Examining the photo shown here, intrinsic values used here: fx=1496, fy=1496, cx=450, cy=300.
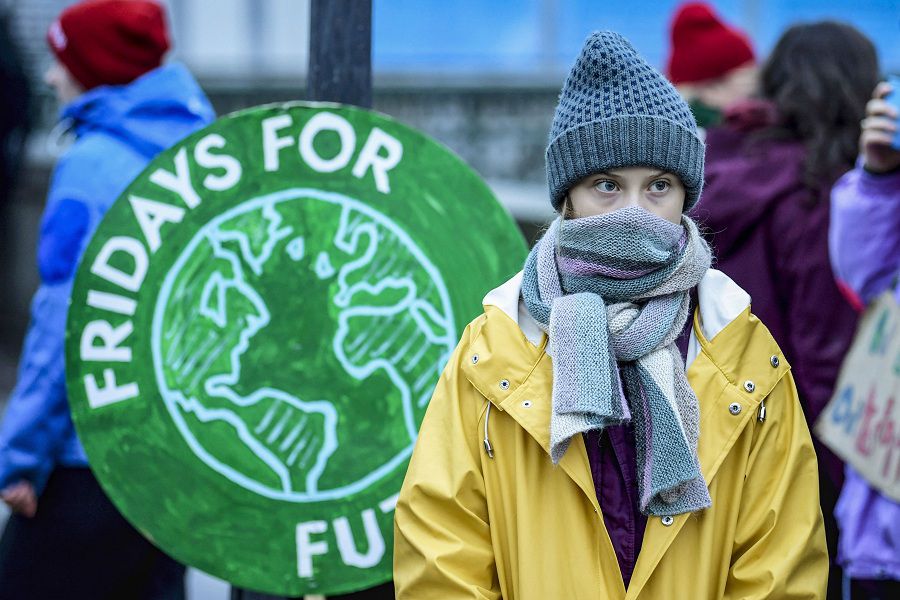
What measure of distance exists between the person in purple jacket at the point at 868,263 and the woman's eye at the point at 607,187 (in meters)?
1.10

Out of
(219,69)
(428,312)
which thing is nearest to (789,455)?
(428,312)

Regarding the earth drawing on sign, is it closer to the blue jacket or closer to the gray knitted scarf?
the blue jacket

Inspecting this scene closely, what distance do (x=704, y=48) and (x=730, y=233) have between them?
1146mm

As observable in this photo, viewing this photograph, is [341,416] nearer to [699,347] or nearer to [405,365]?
[405,365]

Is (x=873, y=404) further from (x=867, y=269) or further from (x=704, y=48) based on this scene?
(x=704, y=48)

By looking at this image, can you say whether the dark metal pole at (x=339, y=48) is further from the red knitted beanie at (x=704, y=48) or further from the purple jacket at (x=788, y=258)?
the red knitted beanie at (x=704, y=48)

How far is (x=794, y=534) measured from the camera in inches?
98.0

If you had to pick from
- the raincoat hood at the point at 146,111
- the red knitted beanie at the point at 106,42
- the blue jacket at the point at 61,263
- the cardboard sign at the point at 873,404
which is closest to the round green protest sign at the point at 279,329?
the blue jacket at the point at 61,263

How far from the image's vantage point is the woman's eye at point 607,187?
2.57 m

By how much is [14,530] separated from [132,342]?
2.74 feet

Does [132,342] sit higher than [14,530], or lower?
higher

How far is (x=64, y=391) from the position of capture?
375 centimetres

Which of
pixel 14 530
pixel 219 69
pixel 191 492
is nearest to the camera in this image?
pixel 191 492

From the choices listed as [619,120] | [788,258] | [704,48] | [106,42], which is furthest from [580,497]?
[704,48]
